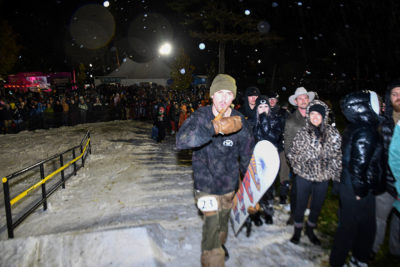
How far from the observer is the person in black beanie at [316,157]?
3.39m

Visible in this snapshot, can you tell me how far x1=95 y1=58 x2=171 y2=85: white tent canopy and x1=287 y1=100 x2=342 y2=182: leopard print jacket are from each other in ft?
82.0

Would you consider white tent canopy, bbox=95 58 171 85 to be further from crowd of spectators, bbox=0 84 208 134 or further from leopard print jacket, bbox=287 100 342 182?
leopard print jacket, bbox=287 100 342 182

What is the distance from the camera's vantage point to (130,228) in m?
3.73

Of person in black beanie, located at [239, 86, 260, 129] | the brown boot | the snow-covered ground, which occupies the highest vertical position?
person in black beanie, located at [239, 86, 260, 129]

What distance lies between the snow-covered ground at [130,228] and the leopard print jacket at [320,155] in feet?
3.79

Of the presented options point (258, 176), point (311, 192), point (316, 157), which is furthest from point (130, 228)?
point (316, 157)

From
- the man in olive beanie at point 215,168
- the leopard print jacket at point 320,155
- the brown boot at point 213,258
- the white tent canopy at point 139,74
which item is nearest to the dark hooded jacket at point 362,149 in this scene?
the leopard print jacket at point 320,155

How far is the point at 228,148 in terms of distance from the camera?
2.96 m

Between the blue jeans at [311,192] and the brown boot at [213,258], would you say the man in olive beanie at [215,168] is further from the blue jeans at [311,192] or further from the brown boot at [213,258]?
the blue jeans at [311,192]

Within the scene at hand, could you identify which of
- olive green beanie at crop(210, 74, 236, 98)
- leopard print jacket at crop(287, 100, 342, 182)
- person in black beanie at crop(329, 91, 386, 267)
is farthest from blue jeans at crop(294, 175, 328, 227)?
olive green beanie at crop(210, 74, 236, 98)

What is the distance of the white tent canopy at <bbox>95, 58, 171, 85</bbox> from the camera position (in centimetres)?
2711

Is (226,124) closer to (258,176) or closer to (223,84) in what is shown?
(223,84)

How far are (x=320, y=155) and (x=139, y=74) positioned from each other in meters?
26.2

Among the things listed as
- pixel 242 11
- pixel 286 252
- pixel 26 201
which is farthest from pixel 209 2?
pixel 286 252
